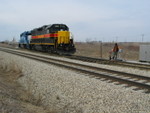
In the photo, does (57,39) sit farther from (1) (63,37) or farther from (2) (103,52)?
(2) (103,52)

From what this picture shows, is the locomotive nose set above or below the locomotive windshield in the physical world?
below

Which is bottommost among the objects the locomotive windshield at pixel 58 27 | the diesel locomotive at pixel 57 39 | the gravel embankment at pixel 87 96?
the gravel embankment at pixel 87 96

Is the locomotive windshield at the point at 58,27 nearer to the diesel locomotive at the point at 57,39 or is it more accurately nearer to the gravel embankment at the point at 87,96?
the diesel locomotive at the point at 57,39

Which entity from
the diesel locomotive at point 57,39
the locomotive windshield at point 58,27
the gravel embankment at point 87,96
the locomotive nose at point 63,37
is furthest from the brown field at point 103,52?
the gravel embankment at point 87,96

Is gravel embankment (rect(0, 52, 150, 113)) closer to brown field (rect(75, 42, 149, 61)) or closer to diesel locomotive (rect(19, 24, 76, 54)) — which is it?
diesel locomotive (rect(19, 24, 76, 54))

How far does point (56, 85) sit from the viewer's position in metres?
8.52

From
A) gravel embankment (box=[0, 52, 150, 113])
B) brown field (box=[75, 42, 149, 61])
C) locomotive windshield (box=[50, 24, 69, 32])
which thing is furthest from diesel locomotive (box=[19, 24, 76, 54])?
gravel embankment (box=[0, 52, 150, 113])

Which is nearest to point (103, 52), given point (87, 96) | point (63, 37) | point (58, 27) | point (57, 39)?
point (58, 27)

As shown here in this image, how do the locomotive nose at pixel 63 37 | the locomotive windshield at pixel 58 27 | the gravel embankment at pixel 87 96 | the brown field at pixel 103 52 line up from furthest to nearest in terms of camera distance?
the brown field at pixel 103 52
the locomotive windshield at pixel 58 27
the locomotive nose at pixel 63 37
the gravel embankment at pixel 87 96

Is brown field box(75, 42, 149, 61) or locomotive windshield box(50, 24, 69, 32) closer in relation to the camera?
locomotive windshield box(50, 24, 69, 32)

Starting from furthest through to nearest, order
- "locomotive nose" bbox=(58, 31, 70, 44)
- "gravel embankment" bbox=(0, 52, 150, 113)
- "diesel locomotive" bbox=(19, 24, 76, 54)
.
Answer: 1. "diesel locomotive" bbox=(19, 24, 76, 54)
2. "locomotive nose" bbox=(58, 31, 70, 44)
3. "gravel embankment" bbox=(0, 52, 150, 113)

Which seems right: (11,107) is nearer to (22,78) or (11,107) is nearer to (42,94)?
(42,94)

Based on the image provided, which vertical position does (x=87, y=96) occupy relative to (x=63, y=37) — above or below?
below

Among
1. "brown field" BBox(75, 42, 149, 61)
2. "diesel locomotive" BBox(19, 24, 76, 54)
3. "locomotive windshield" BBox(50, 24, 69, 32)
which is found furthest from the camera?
"brown field" BBox(75, 42, 149, 61)
